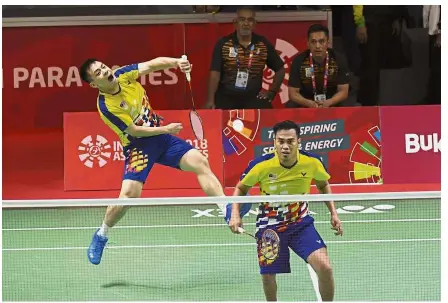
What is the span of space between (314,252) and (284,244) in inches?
8.2

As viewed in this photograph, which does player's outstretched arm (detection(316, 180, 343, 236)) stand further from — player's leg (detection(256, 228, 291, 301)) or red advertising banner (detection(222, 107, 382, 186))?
red advertising banner (detection(222, 107, 382, 186))

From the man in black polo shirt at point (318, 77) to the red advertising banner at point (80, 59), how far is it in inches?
64.4

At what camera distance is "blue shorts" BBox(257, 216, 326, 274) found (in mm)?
6391

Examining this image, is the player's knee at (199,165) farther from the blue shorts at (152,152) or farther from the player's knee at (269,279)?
the player's knee at (269,279)

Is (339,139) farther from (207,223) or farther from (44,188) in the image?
(44,188)

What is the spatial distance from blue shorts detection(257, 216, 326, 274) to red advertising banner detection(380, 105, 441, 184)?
14.6ft

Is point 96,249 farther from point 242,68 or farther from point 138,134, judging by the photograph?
point 242,68

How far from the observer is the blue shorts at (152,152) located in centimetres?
819

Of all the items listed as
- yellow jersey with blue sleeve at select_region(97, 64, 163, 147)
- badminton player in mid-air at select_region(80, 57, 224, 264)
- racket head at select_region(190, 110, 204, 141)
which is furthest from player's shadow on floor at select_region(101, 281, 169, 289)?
racket head at select_region(190, 110, 204, 141)

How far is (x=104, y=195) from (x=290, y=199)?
4.82 meters

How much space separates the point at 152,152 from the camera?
831cm

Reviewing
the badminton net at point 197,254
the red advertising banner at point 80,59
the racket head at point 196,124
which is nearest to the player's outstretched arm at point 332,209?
the badminton net at point 197,254

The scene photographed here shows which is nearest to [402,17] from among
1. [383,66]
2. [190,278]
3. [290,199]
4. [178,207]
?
[383,66]

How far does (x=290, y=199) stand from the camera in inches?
240
